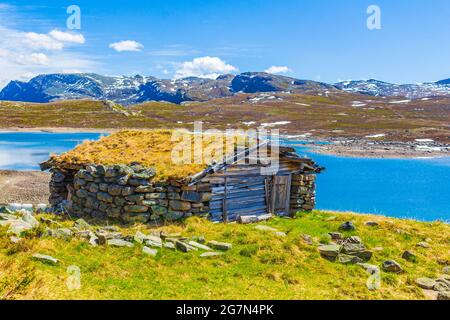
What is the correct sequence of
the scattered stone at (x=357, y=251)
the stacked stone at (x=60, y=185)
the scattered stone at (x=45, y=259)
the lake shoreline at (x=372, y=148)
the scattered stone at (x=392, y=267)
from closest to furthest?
1. the scattered stone at (x=45, y=259)
2. the scattered stone at (x=392, y=267)
3. the scattered stone at (x=357, y=251)
4. the stacked stone at (x=60, y=185)
5. the lake shoreline at (x=372, y=148)

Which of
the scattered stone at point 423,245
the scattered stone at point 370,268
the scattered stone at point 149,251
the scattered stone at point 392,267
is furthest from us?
the scattered stone at point 423,245

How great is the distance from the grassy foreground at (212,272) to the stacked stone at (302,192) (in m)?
8.38

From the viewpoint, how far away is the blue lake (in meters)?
45.2

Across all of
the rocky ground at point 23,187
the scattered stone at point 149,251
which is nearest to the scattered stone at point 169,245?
the scattered stone at point 149,251

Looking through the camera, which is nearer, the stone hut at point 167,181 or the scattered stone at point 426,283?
the scattered stone at point 426,283

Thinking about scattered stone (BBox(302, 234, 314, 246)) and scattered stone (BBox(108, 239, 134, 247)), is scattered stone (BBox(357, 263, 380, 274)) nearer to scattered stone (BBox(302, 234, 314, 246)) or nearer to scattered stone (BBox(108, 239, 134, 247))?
scattered stone (BBox(302, 234, 314, 246))

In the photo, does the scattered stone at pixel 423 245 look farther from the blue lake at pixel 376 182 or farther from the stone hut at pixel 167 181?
the blue lake at pixel 376 182

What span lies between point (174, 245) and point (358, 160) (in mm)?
70279

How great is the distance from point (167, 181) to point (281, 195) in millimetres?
7731

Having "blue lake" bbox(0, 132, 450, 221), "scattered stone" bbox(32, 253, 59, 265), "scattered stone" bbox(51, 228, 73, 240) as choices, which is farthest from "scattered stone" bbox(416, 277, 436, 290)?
"blue lake" bbox(0, 132, 450, 221)

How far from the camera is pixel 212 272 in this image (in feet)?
40.3

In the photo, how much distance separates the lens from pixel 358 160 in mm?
79000

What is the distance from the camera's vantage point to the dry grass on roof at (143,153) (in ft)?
67.7
